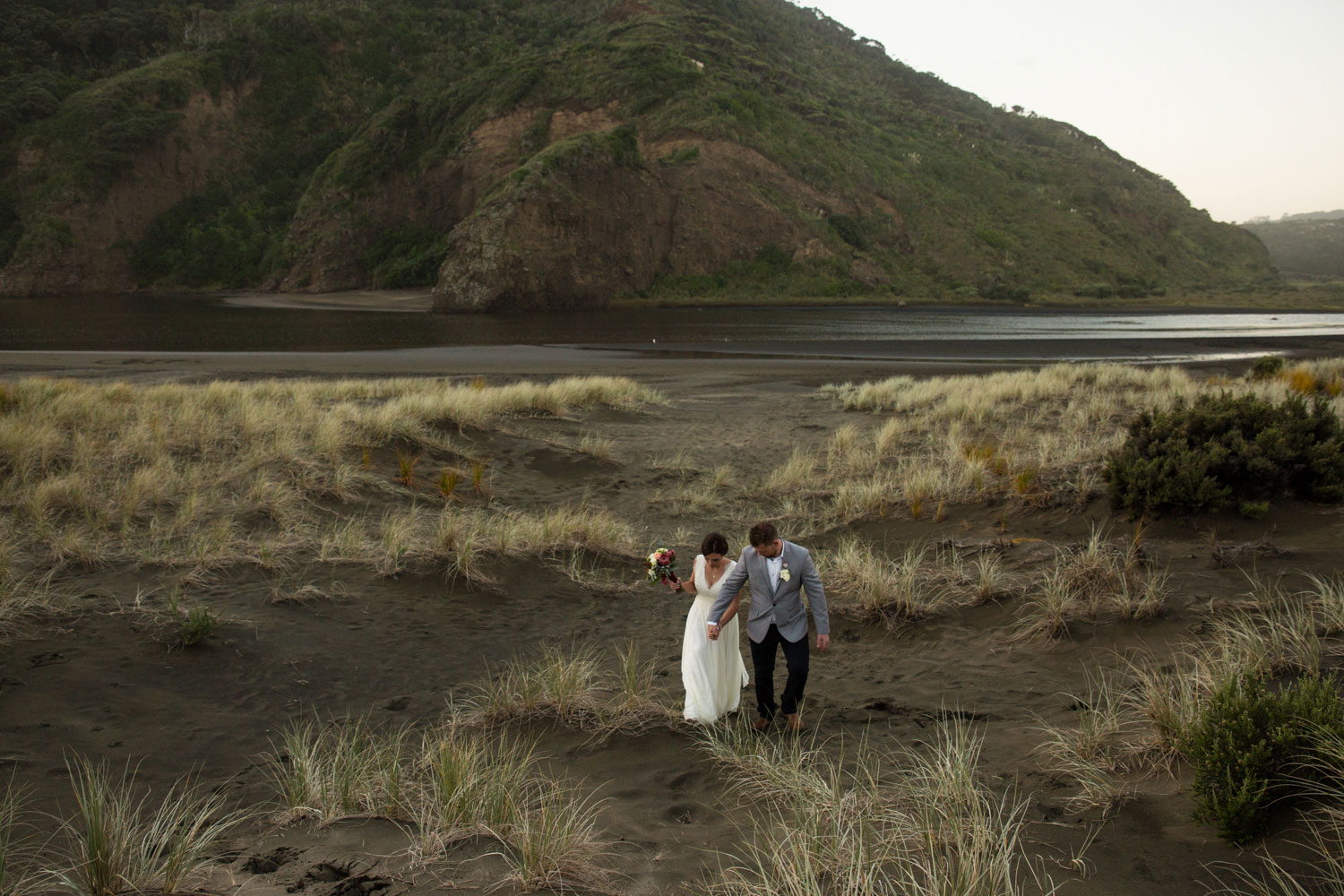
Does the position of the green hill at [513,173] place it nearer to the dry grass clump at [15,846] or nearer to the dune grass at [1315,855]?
the dry grass clump at [15,846]

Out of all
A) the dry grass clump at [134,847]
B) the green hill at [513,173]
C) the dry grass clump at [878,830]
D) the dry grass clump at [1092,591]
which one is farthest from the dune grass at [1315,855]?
the green hill at [513,173]

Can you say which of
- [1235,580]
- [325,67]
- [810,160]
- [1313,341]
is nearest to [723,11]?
[810,160]

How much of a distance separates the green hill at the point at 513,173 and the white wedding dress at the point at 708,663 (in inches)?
2126

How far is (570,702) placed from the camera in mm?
5301

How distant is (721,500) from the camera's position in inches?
453

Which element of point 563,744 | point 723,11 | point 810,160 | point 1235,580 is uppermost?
point 723,11

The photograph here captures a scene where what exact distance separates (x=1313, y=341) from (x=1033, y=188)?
63249mm

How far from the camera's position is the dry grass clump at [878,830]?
2908 mm

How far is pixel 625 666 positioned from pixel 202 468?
721cm

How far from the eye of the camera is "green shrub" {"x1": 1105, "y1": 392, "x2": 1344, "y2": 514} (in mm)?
7820

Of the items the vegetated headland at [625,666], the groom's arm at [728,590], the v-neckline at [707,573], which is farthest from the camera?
the v-neckline at [707,573]

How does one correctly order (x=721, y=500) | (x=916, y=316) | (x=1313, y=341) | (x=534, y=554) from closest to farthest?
(x=534, y=554), (x=721, y=500), (x=1313, y=341), (x=916, y=316)

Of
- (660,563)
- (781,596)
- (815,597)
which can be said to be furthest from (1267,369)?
(660,563)

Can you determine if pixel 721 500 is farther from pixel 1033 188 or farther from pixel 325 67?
pixel 325 67
